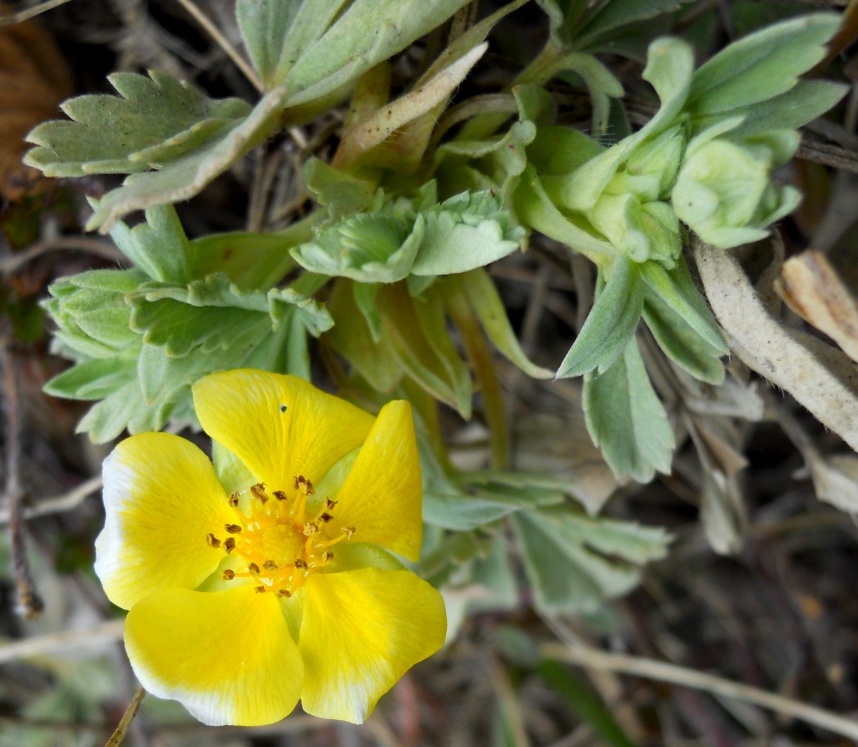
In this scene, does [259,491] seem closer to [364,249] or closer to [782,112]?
[364,249]

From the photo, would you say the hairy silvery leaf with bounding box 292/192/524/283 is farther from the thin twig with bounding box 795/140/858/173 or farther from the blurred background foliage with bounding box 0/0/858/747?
the thin twig with bounding box 795/140/858/173

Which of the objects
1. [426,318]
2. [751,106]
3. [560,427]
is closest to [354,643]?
[426,318]

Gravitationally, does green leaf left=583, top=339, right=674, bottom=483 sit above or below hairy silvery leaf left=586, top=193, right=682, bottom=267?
below

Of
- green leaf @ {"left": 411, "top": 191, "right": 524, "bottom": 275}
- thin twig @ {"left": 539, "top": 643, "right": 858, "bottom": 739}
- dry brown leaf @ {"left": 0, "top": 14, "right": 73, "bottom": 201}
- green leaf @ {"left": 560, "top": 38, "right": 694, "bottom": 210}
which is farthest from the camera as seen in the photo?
thin twig @ {"left": 539, "top": 643, "right": 858, "bottom": 739}

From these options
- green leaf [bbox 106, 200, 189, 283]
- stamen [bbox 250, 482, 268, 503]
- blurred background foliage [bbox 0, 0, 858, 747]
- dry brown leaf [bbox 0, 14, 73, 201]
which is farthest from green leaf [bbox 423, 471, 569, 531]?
dry brown leaf [bbox 0, 14, 73, 201]

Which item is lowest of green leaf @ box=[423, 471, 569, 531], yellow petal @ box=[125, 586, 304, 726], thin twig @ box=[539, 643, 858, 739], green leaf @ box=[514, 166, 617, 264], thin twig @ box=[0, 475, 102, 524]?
thin twig @ box=[539, 643, 858, 739]

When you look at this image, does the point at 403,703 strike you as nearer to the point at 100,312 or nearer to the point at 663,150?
the point at 100,312

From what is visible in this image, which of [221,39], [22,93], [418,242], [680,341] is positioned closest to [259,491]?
[418,242]
